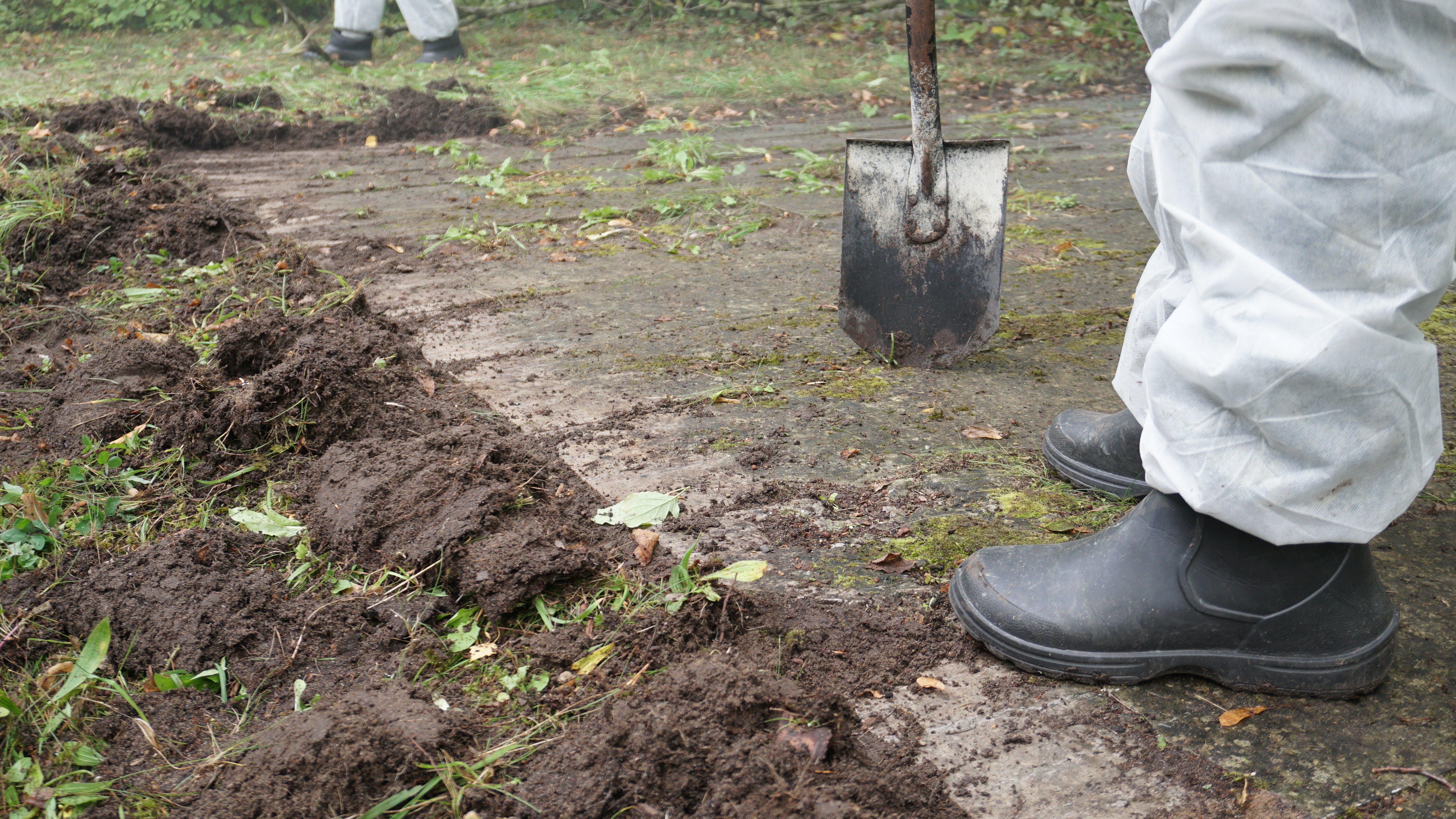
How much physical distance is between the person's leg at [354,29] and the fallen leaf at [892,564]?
6.67 meters

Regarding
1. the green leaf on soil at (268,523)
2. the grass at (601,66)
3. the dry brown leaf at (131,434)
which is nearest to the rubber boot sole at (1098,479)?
the green leaf on soil at (268,523)

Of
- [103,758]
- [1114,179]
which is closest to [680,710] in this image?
[103,758]

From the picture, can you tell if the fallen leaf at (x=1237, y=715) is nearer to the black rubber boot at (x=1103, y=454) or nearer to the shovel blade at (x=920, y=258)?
the black rubber boot at (x=1103, y=454)

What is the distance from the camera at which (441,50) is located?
708cm

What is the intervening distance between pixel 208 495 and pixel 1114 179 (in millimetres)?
3755

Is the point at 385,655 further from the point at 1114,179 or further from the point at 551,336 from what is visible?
the point at 1114,179

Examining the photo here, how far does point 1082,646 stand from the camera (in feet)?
4.60

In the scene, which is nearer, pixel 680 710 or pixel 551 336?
pixel 680 710

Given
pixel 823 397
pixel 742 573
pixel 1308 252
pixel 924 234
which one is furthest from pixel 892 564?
pixel 924 234

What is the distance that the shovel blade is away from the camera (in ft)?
7.72

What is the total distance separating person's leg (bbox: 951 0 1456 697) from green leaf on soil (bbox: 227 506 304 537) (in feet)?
3.90

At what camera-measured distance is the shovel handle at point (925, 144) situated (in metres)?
2.32

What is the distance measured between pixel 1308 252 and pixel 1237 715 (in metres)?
0.64

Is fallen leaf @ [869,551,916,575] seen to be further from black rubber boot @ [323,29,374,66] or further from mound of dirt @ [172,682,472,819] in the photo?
black rubber boot @ [323,29,374,66]
